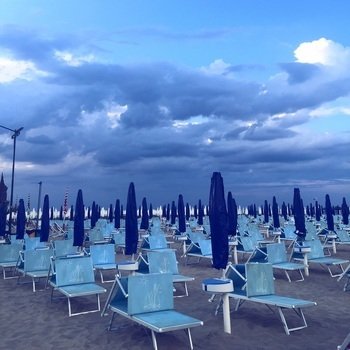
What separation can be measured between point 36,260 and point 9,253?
6.78ft

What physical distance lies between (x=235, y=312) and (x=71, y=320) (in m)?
2.64

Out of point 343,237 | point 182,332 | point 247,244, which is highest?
point 343,237

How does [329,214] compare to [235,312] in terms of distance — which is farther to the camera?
[329,214]

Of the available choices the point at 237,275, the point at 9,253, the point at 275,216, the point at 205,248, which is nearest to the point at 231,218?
the point at 205,248

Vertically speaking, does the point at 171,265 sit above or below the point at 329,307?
above

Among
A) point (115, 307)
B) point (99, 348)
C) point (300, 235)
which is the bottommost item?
point (99, 348)

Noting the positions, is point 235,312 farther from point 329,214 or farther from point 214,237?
point 329,214

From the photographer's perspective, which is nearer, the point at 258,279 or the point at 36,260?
the point at 258,279

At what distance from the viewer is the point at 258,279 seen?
19.8 feet

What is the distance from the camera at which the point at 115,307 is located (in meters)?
5.62

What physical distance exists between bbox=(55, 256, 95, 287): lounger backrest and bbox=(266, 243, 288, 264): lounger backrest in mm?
4264

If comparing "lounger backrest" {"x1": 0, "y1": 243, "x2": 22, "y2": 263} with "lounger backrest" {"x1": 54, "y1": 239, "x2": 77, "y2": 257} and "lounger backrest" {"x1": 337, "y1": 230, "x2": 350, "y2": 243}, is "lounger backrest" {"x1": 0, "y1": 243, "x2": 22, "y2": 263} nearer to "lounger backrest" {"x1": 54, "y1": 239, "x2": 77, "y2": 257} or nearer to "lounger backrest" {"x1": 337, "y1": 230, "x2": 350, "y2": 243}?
"lounger backrest" {"x1": 54, "y1": 239, "x2": 77, "y2": 257}

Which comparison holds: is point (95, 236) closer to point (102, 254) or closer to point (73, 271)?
point (102, 254)

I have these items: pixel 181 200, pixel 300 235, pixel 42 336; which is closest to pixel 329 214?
pixel 300 235
